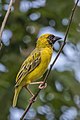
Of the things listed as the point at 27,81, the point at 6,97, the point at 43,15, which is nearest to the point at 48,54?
the point at 27,81

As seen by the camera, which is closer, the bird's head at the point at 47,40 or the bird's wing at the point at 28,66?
the bird's wing at the point at 28,66

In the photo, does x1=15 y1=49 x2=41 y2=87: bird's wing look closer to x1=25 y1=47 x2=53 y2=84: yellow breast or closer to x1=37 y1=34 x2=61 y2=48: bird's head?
x1=25 y1=47 x2=53 y2=84: yellow breast

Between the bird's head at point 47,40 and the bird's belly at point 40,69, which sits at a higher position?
the bird's head at point 47,40

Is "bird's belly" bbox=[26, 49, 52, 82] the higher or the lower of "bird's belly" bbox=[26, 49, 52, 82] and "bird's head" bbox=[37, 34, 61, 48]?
the lower

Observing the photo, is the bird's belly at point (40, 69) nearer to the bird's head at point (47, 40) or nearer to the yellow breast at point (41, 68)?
the yellow breast at point (41, 68)

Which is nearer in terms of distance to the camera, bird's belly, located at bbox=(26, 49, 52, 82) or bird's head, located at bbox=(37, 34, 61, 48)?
bird's belly, located at bbox=(26, 49, 52, 82)

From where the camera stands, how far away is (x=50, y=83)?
24.5 ft

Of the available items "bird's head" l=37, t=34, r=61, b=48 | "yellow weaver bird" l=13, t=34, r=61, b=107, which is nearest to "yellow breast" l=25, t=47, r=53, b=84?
"yellow weaver bird" l=13, t=34, r=61, b=107

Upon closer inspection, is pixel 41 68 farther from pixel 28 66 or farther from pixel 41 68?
pixel 28 66

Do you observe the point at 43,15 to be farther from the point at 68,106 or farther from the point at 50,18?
the point at 68,106

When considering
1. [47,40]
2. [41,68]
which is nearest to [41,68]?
[41,68]

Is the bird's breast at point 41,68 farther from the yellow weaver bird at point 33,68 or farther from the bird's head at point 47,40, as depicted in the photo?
the bird's head at point 47,40

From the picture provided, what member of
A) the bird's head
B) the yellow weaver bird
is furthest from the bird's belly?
the bird's head

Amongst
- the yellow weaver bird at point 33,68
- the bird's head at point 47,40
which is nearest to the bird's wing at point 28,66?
the yellow weaver bird at point 33,68
